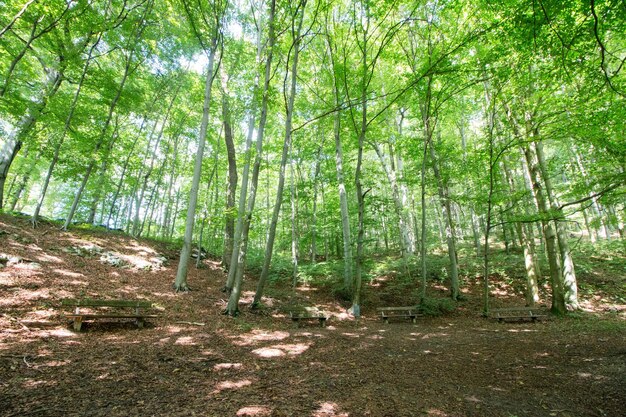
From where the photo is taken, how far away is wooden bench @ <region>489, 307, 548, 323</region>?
896 centimetres

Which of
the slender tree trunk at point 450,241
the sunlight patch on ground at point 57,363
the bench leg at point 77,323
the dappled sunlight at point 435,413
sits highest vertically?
the slender tree trunk at point 450,241

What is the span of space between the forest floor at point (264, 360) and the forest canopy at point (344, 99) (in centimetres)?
185

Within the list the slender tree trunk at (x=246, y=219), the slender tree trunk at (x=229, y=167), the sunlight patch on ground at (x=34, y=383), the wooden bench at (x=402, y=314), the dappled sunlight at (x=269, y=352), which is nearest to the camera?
the sunlight patch on ground at (x=34, y=383)

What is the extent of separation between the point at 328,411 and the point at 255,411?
80 centimetres

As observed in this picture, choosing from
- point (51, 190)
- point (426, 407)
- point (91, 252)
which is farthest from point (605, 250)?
point (51, 190)

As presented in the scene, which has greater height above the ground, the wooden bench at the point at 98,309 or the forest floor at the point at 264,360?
the wooden bench at the point at 98,309

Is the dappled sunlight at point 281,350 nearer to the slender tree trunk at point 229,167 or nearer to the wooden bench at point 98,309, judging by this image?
the wooden bench at point 98,309

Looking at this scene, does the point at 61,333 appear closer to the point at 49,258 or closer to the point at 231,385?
the point at 231,385

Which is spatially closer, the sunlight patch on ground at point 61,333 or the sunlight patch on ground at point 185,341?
the sunlight patch on ground at point 61,333

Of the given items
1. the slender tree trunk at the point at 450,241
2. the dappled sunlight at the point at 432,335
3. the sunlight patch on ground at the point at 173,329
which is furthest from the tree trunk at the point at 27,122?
the slender tree trunk at the point at 450,241

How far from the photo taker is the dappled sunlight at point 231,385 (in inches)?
136

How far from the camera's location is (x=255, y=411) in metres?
2.97

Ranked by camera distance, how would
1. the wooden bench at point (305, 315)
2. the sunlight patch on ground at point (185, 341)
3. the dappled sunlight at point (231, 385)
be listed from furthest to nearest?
1. the wooden bench at point (305, 315)
2. the sunlight patch on ground at point (185, 341)
3. the dappled sunlight at point (231, 385)

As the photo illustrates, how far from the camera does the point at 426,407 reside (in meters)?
3.34
